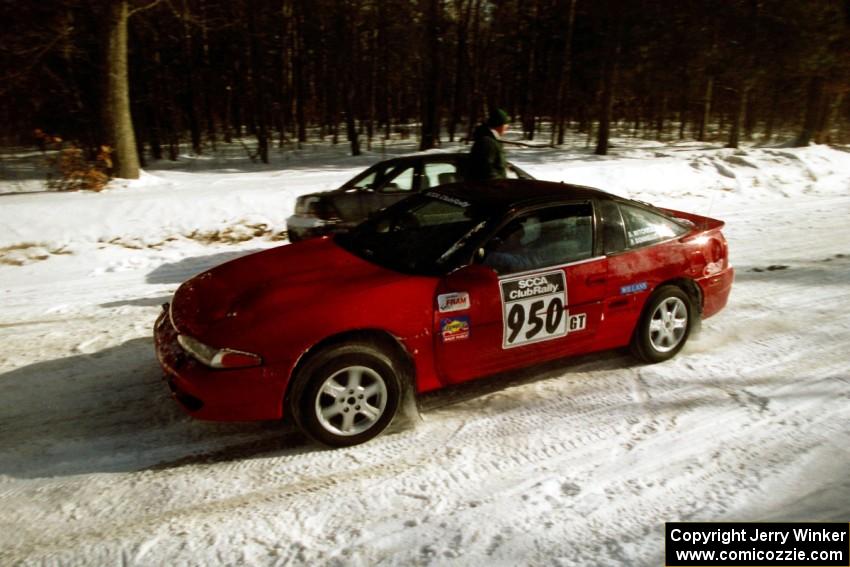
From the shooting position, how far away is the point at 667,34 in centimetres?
1673

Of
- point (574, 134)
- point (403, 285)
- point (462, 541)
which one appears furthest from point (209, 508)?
point (574, 134)

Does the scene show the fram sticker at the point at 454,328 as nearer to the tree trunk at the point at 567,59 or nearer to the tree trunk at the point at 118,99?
the tree trunk at the point at 118,99

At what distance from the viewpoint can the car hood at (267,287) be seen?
3.54 meters

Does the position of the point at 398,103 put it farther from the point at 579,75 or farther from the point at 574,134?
the point at 579,75

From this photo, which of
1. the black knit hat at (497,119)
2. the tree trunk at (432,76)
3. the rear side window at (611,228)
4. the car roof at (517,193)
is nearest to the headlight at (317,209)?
the black knit hat at (497,119)

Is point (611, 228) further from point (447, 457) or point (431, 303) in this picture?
point (447, 457)

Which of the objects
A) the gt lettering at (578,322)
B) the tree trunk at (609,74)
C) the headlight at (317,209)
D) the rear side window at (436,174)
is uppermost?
the tree trunk at (609,74)

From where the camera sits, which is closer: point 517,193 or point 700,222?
point 517,193

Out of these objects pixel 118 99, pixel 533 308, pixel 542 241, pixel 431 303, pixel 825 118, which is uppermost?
pixel 825 118

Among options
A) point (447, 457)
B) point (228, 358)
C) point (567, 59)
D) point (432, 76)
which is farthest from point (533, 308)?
point (567, 59)

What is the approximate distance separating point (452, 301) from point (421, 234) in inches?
28.5

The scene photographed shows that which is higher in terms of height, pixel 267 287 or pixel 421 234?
pixel 421 234

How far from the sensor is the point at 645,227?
4.65m

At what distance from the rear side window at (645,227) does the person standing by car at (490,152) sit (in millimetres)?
2003
